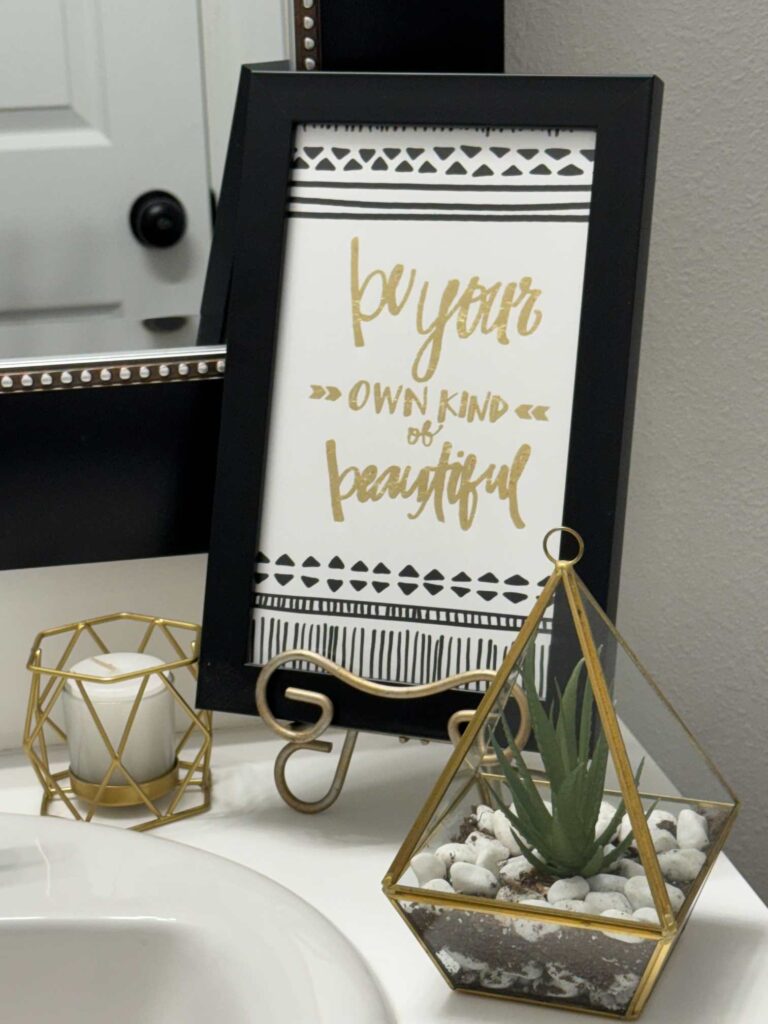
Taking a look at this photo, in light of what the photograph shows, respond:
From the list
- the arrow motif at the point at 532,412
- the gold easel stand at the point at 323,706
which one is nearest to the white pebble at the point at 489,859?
the gold easel stand at the point at 323,706

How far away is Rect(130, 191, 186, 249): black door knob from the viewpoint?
2.17 feet

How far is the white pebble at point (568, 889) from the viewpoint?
17.7 inches

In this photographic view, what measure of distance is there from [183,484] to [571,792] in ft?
1.05

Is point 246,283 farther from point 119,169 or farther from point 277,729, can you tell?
point 277,729

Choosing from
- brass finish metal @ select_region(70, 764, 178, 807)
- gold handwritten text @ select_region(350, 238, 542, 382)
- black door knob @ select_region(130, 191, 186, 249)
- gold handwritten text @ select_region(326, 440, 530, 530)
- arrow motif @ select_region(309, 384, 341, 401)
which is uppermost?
black door knob @ select_region(130, 191, 186, 249)

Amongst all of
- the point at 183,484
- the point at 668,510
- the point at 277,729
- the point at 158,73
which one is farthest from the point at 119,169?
the point at 668,510

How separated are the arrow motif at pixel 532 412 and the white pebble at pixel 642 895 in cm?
23

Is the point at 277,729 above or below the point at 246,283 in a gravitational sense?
below

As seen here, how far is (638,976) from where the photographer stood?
0.45 m

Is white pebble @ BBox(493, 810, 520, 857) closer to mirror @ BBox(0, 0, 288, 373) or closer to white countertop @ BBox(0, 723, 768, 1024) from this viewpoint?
white countertop @ BBox(0, 723, 768, 1024)

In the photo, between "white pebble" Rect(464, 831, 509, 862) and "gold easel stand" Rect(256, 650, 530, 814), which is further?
"gold easel stand" Rect(256, 650, 530, 814)

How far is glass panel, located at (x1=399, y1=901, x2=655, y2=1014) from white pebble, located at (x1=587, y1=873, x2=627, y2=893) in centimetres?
2

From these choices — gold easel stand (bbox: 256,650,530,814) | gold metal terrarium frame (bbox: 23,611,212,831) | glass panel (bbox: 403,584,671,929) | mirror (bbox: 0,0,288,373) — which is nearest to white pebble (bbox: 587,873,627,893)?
glass panel (bbox: 403,584,671,929)

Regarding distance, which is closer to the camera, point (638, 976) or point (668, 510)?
point (638, 976)
